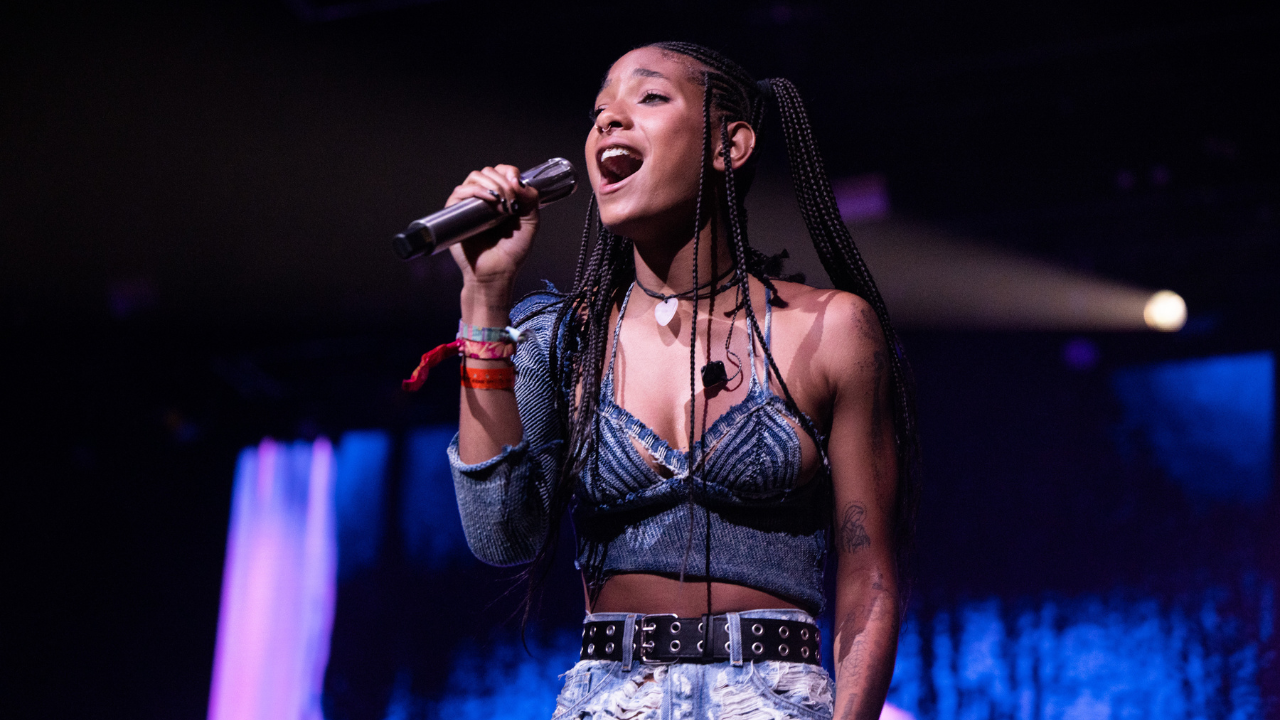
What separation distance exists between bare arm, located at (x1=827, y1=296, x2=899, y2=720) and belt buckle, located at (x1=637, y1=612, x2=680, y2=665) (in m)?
0.21

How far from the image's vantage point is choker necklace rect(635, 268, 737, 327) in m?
1.54

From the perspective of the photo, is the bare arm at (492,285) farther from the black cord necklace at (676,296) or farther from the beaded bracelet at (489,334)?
the black cord necklace at (676,296)

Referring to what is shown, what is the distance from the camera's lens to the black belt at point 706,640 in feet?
4.09

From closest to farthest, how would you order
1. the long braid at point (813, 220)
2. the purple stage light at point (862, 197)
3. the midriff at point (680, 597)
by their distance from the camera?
the midriff at point (680, 597)
the long braid at point (813, 220)
the purple stage light at point (862, 197)

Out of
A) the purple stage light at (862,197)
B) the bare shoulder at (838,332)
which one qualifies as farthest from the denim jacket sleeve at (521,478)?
the purple stage light at (862,197)

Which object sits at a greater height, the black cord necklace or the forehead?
the forehead

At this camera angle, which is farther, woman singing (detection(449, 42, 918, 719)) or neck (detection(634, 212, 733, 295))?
neck (detection(634, 212, 733, 295))

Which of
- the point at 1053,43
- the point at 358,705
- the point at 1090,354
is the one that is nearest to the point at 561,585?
the point at 358,705

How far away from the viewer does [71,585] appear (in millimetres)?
3756

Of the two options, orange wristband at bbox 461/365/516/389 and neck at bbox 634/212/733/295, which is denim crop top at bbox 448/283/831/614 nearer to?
orange wristband at bbox 461/365/516/389

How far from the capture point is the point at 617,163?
151 centimetres

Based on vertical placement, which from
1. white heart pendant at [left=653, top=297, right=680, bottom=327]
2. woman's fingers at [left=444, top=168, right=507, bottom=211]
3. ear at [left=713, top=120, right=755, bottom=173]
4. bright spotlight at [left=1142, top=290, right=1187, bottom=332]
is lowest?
white heart pendant at [left=653, top=297, right=680, bottom=327]

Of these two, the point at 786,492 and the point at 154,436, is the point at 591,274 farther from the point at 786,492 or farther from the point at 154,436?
the point at 154,436

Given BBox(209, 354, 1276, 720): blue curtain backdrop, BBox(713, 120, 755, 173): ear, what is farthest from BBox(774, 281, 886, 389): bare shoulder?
BBox(209, 354, 1276, 720): blue curtain backdrop
